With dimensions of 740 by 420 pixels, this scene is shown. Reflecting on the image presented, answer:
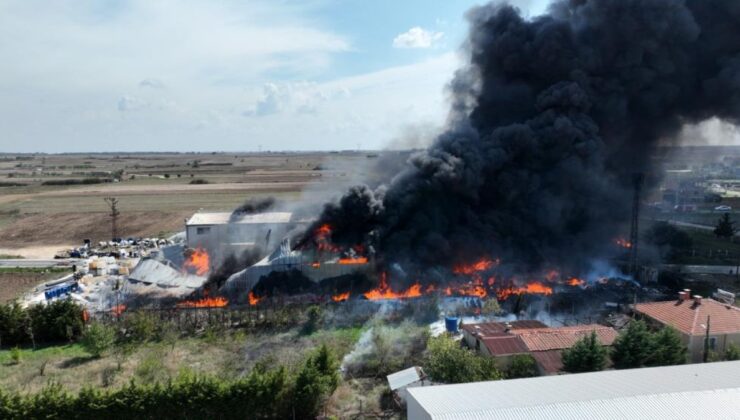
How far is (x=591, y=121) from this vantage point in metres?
45.2

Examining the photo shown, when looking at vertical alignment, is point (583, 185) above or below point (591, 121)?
below

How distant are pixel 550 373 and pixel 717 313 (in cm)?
1135

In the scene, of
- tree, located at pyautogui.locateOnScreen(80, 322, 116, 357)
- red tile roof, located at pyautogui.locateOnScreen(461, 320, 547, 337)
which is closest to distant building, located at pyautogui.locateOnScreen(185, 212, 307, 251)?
tree, located at pyautogui.locateOnScreen(80, 322, 116, 357)

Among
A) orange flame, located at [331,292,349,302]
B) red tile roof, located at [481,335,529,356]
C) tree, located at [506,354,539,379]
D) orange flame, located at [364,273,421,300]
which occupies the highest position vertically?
red tile roof, located at [481,335,529,356]

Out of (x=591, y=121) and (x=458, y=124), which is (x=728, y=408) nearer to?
(x=591, y=121)

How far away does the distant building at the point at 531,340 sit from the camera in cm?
2342

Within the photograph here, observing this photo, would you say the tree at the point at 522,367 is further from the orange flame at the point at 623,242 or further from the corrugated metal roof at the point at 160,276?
the orange flame at the point at 623,242

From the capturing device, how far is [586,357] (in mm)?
21641

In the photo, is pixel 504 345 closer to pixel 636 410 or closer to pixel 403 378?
pixel 403 378

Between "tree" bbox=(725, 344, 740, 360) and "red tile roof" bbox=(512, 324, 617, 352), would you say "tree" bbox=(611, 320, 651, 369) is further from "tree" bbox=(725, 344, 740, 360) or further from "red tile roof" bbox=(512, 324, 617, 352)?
"tree" bbox=(725, 344, 740, 360)

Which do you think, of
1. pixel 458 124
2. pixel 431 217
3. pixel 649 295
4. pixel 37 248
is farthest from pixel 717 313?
pixel 37 248

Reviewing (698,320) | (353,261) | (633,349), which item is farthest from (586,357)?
(353,261)

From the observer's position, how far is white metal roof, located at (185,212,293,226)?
4653cm

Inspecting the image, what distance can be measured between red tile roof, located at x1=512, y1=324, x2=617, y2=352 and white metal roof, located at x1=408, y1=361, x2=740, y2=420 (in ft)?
16.1
